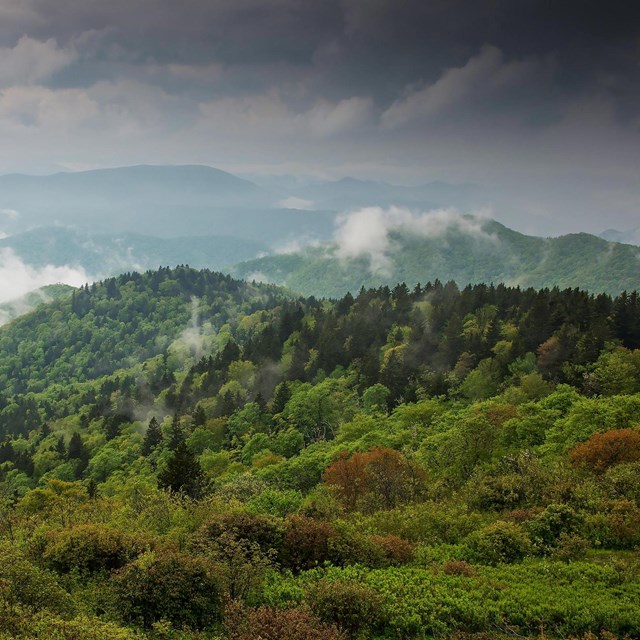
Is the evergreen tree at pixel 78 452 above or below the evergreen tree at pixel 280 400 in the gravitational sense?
below

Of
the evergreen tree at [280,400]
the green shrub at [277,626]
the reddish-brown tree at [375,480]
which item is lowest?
the evergreen tree at [280,400]

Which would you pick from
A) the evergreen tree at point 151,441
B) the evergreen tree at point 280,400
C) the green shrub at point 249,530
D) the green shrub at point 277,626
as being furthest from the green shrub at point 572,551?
the evergreen tree at point 151,441

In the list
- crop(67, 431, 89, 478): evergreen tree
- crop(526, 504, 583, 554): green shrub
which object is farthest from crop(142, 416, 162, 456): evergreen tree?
crop(526, 504, 583, 554): green shrub

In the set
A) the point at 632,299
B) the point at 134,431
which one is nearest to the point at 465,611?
the point at 632,299

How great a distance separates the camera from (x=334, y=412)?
112312 millimetres

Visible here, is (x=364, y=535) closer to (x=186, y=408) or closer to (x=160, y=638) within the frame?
(x=160, y=638)

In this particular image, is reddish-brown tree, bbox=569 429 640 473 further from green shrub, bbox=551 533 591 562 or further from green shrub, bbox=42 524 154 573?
green shrub, bbox=42 524 154 573

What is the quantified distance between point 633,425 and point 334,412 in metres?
66.5

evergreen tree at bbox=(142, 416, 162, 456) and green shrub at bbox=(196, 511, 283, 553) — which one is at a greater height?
green shrub at bbox=(196, 511, 283, 553)

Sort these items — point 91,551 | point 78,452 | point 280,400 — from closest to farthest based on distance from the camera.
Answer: point 91,551 → point 280,400 → point 78,452

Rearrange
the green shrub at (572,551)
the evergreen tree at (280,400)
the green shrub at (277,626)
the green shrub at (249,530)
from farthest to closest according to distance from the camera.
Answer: the evergreen tree at (280,400) < the green shrub at (249,530) < the green shrub at (572,551) < the green shrub at (277,626)

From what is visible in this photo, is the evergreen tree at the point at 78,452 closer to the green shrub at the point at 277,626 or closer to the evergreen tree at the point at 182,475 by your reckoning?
the evergreen tree at the point at 182,475

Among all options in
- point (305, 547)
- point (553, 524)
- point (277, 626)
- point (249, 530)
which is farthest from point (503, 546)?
point (277, 626)

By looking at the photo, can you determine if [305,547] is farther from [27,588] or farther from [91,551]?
[27,588]
